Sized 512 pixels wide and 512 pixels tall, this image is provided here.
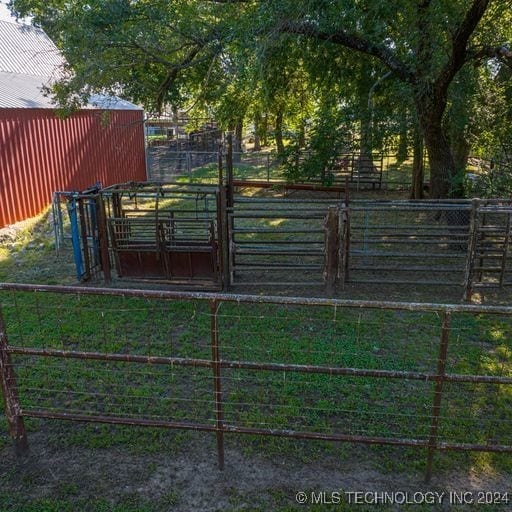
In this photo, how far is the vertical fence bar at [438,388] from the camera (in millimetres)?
2853

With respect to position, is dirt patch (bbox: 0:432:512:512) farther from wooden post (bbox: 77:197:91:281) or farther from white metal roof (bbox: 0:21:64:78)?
white metal roof (bbox: 0:21:64:78)

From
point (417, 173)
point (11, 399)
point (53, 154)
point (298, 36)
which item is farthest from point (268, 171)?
point (11, 399)

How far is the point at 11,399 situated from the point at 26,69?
14.3 metres

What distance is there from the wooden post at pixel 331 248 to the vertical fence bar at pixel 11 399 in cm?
419

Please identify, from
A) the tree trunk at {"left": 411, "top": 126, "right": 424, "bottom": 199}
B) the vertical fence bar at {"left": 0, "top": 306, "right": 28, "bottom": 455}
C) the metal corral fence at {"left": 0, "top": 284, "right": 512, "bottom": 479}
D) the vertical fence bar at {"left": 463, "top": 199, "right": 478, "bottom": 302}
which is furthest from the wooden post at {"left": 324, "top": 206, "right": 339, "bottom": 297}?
the tree trunk at {"left": 411, "top": 126, "right": 424, "bottom": 199}

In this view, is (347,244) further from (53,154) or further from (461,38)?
(53,154)

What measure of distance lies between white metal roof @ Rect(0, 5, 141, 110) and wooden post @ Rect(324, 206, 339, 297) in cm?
710

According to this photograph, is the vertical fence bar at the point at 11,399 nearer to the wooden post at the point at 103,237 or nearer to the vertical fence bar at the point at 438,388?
the vertical fence bar at the point at 438,388

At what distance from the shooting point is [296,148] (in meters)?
15.3

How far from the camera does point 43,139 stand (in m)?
11.7

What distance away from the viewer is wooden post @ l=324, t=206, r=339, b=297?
21.0 feet

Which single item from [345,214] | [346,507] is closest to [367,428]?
[346,507]

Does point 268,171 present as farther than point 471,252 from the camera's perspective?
Yes

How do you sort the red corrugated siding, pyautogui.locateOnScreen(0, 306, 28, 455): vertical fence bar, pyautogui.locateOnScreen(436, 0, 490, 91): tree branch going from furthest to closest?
the red corrugated siding → pyautogui.locateOnScreen(436, 0, 490, 91): tree branch → pyautogui.locateOnScreen(0, 306, 28, 455): vertical fence bar
